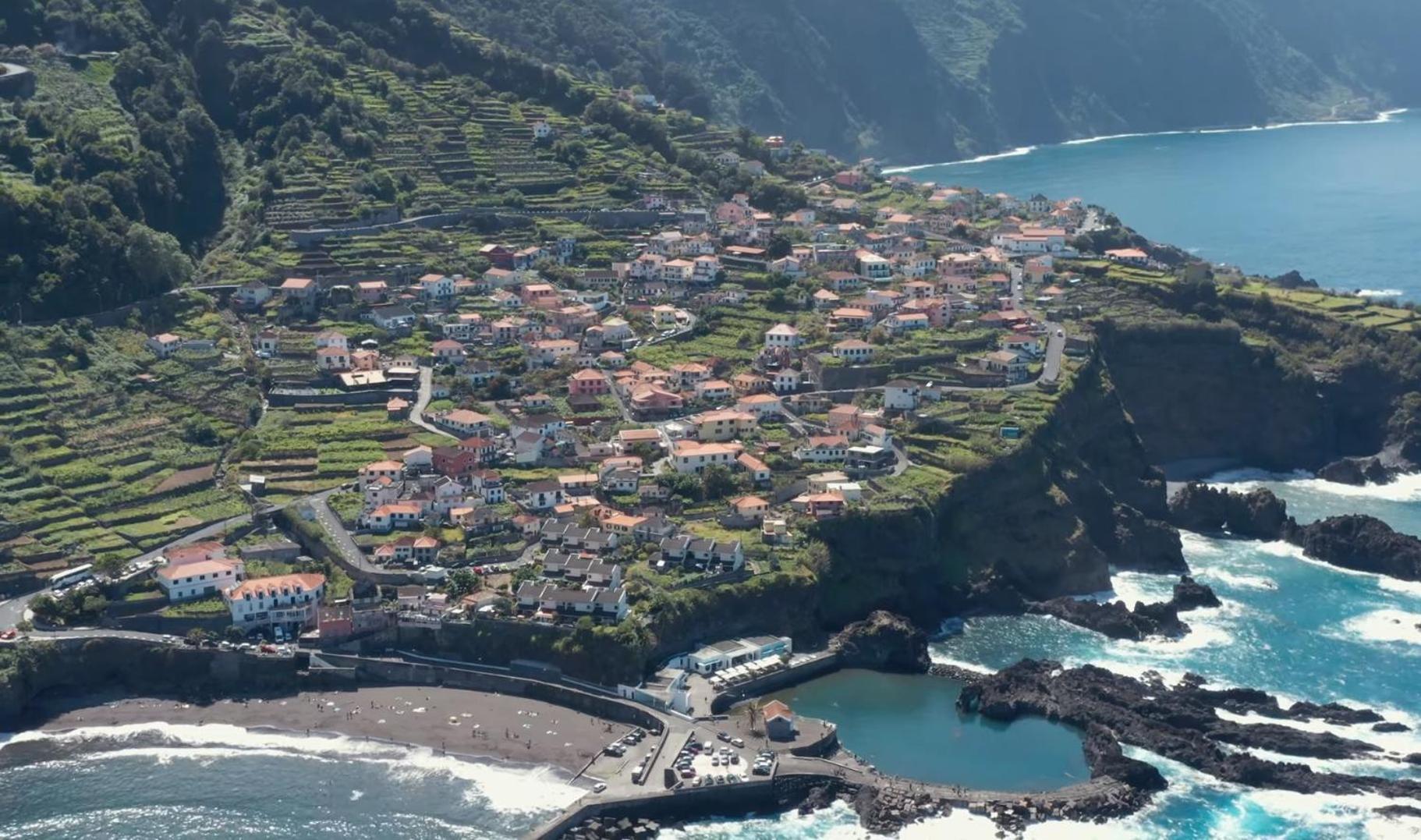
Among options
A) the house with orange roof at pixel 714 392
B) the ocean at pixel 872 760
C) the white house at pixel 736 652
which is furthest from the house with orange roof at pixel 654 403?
Answer: the white house at pixel 736 652

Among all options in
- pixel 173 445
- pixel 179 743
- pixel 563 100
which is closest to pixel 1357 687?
pixel 179 743

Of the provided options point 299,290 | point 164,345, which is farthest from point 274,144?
point 164,345

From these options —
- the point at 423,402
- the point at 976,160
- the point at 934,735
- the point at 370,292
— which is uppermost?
the point at 976,160

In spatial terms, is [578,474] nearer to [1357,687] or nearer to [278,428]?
[278,428]

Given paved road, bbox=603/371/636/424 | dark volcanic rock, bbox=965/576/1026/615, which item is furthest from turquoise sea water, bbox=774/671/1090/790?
paved road, bbox=603/371/636/424

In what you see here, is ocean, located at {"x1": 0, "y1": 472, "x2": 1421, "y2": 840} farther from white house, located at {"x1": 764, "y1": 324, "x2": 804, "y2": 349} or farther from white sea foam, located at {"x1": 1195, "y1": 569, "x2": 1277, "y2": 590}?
white house, located at {"x1": 764, "y1": 324, "x2": 804, "y2": 349}

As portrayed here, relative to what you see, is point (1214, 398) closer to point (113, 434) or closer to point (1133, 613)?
point (1133, 613)

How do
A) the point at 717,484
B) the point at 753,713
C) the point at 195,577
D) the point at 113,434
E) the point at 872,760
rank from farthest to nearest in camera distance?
the point at 113,434, the point at 717,484, the point at 195,577, the point at 753,713, the point at 872,760
